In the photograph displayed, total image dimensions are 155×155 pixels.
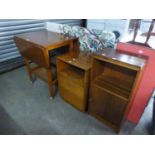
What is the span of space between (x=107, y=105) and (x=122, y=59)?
577 millimetres

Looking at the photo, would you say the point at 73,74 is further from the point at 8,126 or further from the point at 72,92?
the point at 8,126

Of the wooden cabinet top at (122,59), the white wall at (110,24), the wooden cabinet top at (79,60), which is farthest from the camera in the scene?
the white wall at (110,24)

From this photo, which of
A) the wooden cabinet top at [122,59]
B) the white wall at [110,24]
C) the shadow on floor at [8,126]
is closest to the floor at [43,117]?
the shadow on floor at [8,126]

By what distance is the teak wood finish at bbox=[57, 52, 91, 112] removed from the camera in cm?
152

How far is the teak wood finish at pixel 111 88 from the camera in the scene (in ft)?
4.07

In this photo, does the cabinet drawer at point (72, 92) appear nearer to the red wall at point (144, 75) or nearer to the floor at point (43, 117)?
the floor at point (43, 117)

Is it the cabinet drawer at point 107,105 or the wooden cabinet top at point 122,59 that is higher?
the wooden cabinet top at point 122,59

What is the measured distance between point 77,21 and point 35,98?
8.76 ft

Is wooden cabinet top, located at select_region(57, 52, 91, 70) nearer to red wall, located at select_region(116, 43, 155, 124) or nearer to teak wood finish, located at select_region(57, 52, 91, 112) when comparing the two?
teak wood finish, located at select_region(57, 52, 91, 112)

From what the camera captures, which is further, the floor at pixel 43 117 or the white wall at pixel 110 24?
the white wall at pixel 110 24

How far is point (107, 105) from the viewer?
56.6 inches

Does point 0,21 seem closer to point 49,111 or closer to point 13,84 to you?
point 13,84

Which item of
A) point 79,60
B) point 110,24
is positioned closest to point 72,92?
point 79,60

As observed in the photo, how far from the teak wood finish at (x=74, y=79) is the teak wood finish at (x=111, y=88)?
0.34 ft
